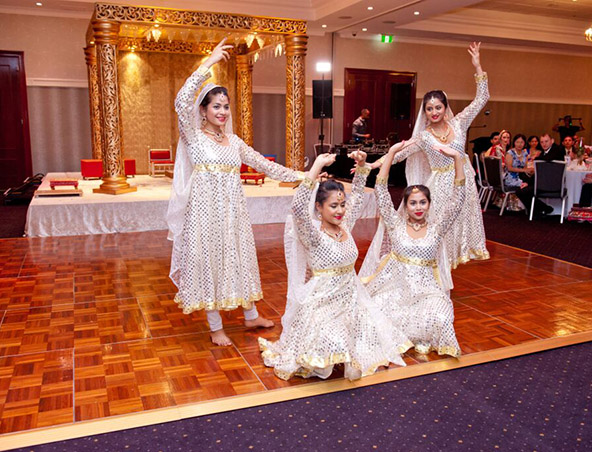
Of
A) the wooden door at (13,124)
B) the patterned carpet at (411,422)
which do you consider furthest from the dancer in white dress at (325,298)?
the wooden door at (13,124)

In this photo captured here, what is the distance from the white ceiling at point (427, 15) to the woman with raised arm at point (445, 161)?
4.95 m

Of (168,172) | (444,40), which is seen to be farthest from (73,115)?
(444,40)

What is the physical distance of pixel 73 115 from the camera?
36.2 ft

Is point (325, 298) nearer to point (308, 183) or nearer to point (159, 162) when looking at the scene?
point (308, 183)

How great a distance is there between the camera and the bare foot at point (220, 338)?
3350 millimetres

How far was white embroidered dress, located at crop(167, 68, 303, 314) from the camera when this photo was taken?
3240 millimetres

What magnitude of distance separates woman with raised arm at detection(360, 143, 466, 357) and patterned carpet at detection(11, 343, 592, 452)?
14.8 inches

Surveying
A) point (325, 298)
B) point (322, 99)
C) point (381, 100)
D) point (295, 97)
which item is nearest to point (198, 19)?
point (295, 97)

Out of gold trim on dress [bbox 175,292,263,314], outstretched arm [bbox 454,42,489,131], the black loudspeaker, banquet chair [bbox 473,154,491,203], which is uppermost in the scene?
the black loudspeaker

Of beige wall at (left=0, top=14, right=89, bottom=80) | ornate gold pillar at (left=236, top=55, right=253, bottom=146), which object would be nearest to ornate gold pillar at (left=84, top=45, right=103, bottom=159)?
beige wall at (left=0, top=14, right=89, bottom=80)

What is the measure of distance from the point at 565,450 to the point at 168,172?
832 cm

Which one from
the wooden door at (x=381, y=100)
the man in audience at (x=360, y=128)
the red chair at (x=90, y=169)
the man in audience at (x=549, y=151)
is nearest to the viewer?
the man in audience at (x=549, y=151)

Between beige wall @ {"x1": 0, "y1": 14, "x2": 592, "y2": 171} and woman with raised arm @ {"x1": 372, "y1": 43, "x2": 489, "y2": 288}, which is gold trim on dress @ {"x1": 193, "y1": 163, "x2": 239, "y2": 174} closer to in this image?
woman with raised arm @ {"x1": 372, "y1": 43, "x2": 489, "y2": 288}

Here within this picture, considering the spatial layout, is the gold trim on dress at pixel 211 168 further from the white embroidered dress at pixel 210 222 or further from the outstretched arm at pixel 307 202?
the outstretched arm at pixel 307 202
